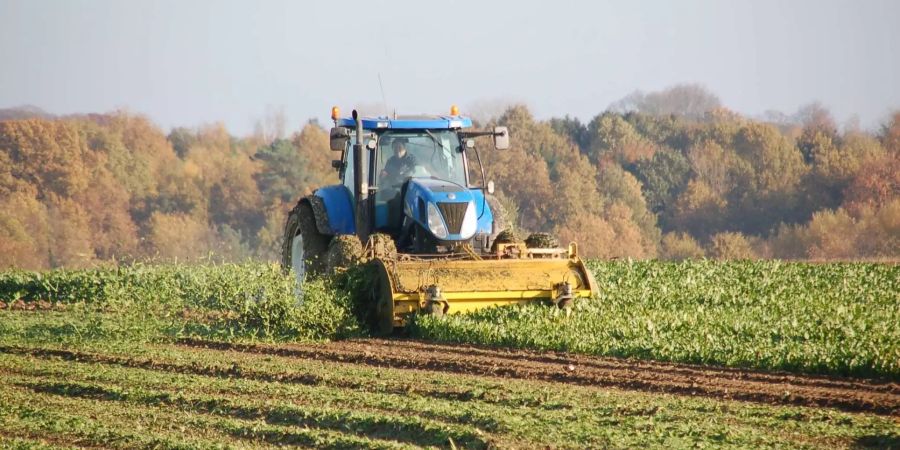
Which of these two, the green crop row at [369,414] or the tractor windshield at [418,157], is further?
the tractor windshield at [418,157]

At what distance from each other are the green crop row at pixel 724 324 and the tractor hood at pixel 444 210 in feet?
3.39

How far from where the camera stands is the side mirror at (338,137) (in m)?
14.5

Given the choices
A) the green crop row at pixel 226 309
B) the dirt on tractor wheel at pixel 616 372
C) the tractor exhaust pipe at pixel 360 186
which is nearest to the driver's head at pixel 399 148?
the tractor exhaust pipe at pixel 360 186

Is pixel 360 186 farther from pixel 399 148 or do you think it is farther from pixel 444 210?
pixel 444 210

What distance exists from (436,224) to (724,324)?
10.8 ft

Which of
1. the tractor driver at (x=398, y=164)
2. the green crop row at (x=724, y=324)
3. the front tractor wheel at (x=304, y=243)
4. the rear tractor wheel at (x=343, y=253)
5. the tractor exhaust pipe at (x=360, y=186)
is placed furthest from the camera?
the front tractor wheel at (x=304, y=243)

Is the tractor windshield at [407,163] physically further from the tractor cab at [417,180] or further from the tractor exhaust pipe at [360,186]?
the tractor exhaust pipe at [360,186]

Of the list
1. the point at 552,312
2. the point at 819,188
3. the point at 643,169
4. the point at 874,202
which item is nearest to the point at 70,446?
the point at 552,312

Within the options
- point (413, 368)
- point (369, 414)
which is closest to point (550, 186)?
point (413, 368)

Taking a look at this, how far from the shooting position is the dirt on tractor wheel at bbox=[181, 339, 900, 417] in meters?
9.23

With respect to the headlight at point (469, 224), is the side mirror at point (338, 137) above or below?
above

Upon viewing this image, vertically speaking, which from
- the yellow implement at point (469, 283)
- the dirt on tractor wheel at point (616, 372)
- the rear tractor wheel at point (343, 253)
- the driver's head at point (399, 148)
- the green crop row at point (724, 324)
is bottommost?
the dirt on tractor wheel at point (616, 372)

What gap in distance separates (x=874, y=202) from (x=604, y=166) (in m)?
13.8

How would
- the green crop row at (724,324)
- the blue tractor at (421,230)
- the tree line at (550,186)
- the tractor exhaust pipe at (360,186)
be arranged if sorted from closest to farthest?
1. the green crop row at (724,324)
2. the blue tractor at (421,230)
3. the tractor exhaust pipe at (360,186)
4. the tree line at (550,186)
